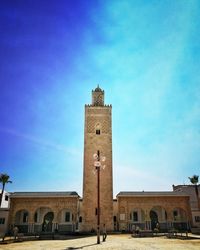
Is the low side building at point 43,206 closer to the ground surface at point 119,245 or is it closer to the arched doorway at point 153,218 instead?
the arched doorway at point 153,218

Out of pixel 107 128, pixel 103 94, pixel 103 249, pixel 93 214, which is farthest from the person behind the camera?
pixel 103 94

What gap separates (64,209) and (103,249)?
20.7 m

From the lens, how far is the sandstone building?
1363 inches

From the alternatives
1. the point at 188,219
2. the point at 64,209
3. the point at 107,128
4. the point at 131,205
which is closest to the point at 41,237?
the point at 64,209

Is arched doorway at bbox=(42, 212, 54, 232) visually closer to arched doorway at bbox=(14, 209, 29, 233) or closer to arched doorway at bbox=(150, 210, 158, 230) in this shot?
arched doorway at bbox=(14, 209, 29, 233)

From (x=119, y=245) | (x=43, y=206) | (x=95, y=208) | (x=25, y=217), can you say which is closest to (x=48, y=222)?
(x=25, y=217)

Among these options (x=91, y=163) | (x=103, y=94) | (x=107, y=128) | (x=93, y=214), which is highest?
(x=103, y=94)

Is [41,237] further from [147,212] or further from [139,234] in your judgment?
[147,212]

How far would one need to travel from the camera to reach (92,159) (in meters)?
37.2

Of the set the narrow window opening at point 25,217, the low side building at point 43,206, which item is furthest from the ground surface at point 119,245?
the narrow window opening at point 25,217

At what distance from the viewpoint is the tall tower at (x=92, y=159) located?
34594 mm

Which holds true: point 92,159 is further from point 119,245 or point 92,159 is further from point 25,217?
point 119,245

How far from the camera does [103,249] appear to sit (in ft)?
53.5

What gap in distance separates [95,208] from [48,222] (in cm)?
887
